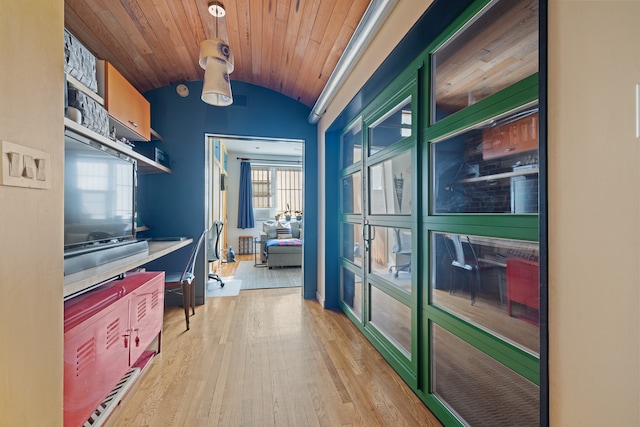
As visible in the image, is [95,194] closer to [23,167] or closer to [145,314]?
[145,314]

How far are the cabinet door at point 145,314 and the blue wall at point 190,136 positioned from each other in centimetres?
137

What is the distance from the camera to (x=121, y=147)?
2145 millimetres

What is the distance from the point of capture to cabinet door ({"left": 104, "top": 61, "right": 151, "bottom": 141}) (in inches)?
87.0

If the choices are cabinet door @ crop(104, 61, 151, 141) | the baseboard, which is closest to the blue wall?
the baseboard

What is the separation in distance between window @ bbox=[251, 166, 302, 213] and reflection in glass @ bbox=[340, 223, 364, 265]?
193 inches

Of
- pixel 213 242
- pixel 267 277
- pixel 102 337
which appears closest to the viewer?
pixel 102 337

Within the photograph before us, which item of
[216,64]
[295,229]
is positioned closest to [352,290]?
[216,64]

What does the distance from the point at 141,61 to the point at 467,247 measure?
3442 mm

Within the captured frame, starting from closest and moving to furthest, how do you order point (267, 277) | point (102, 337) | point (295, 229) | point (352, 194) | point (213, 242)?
point (102, 337)
point (352, 194)
point (213, 242)
point (267, 277)
point (295, 229)

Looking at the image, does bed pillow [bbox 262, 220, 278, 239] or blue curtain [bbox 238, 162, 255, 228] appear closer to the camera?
bed pillow [bbox 262, 220, 278, 239]

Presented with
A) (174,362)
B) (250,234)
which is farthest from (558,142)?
(250,234)

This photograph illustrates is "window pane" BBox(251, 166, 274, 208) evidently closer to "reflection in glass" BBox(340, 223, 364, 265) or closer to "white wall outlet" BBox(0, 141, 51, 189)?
"reflection in glass" BBox(340, 223, 364, 265)

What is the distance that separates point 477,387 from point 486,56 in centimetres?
168

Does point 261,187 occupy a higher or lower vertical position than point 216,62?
lower
